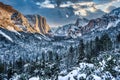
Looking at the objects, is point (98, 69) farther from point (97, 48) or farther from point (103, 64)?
point (97, 48)

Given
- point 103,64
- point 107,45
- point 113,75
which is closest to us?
point 113,75

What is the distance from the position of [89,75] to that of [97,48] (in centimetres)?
12959

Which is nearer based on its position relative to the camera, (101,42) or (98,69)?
(98,69)

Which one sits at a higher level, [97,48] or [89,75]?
[89,75]

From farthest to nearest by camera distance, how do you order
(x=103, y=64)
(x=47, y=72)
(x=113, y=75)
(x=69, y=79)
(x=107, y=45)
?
1. (x=107, y=45)
2. (x=47, y=72)
3. (x=103, y=64)
4. (x=113, y=75)
5. (x=69, y=79)

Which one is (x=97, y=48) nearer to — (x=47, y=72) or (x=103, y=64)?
(x=47, y=72)

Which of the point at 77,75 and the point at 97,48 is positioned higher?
the point at 77,75

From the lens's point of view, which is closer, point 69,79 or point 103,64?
point 69,79

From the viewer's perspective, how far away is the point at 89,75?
6319cm

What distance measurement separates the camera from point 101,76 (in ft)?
210

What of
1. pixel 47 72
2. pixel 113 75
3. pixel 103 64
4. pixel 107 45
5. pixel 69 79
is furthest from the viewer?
pixel 107 45

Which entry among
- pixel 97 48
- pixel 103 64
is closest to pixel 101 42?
pixel 97 48

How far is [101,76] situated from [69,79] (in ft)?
21.7

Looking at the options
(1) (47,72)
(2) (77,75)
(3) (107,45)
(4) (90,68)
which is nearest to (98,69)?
(4) (90,68)
